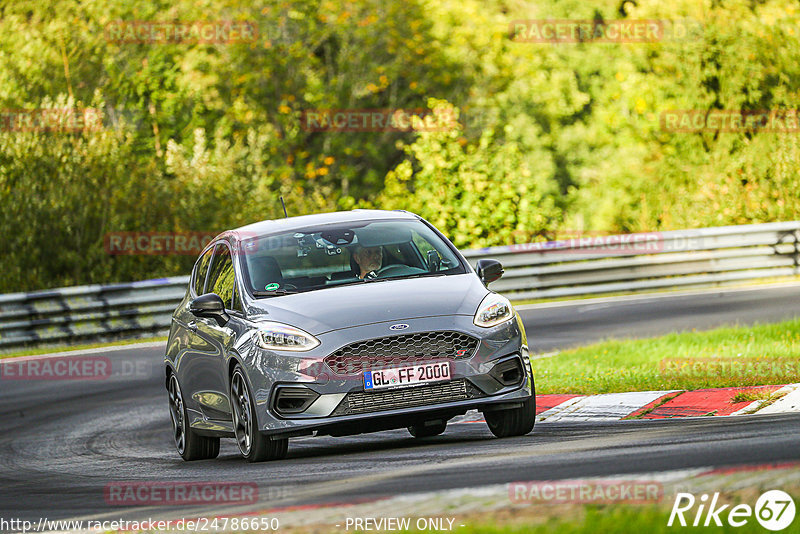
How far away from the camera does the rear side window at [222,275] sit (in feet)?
35.7

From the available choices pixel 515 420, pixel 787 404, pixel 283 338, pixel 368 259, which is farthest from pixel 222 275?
pixel 787 404

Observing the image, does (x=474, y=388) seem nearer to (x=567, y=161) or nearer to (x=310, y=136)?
(x=310, y=136)

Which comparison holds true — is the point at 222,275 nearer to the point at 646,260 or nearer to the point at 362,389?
the point at 362,389

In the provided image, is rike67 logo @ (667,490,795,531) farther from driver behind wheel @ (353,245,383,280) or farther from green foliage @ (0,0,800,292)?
green foliage @ (0,0,800,292)

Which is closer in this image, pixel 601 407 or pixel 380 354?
pixel 380 354

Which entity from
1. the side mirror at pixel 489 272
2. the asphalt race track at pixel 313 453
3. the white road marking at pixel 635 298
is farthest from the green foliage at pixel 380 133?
the side mirror at pixel 489 272

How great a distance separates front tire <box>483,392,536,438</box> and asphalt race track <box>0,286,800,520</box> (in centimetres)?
13

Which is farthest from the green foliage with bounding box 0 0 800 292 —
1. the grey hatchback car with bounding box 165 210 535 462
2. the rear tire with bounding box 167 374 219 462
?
the grey hatchback car with bounding box 165 210 535 462

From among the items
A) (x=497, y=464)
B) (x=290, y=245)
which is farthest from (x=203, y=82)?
(x=497, y=464)

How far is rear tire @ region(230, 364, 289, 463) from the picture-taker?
9.77m

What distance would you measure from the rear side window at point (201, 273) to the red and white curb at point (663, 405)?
106 inches

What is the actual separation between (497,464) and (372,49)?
33705 millimetres

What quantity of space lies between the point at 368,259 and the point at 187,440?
230 cm

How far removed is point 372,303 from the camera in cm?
971
